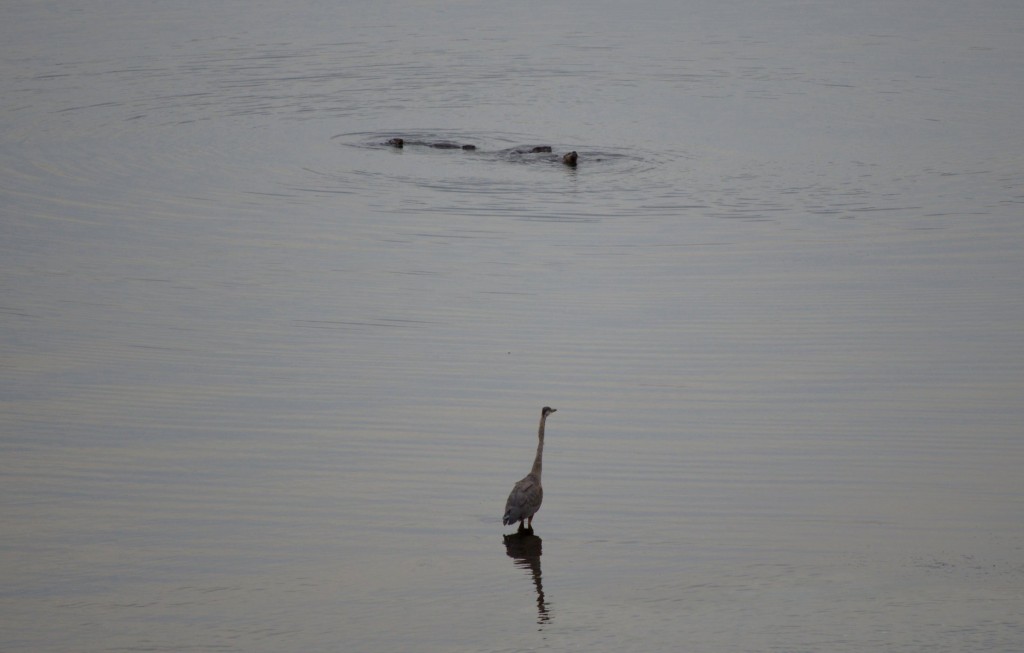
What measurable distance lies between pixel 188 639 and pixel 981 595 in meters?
5.07

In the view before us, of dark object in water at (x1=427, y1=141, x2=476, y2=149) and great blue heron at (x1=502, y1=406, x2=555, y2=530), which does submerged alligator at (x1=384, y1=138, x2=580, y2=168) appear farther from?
great blue heron at (x1=502, y1=406, x2=555, y2=530)

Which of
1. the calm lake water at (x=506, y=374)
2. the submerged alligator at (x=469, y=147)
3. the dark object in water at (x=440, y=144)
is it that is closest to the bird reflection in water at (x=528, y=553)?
the calm lake water at (x=506, y=374)

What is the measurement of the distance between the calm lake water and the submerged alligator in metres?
0.23

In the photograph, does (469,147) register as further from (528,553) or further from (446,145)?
(528,553)

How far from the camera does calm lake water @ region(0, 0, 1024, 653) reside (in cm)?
936

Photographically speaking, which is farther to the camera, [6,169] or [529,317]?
[6,169]

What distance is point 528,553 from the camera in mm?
10102

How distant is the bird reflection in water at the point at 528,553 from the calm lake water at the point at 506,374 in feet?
0.12

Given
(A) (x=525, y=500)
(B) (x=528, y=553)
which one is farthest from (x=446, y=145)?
(B) (x=528, y=553)

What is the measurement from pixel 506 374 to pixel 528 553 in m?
4.23

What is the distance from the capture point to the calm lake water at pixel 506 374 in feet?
30.7

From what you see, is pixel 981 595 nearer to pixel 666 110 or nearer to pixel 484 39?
pixel 666 110

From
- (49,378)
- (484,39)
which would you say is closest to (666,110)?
(484,39)

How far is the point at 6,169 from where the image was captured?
78.0 feet
